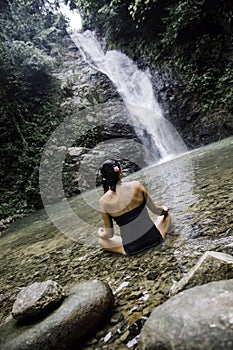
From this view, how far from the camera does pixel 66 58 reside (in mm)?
20141

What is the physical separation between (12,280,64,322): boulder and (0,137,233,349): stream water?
0.38 metres

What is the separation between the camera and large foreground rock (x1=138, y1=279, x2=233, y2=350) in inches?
47.2

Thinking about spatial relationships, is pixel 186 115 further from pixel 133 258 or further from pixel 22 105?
pixel 133 258

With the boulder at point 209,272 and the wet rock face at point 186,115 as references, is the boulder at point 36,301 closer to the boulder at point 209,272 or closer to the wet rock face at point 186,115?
the boulder at point 209,272

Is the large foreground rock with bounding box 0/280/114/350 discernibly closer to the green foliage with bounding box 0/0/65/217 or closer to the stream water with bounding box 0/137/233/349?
the stream water with bounding box 0/137/233/349

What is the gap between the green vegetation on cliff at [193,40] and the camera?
11.8 meters

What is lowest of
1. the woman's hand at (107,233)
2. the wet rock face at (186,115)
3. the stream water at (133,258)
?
the stream water at (133,258)

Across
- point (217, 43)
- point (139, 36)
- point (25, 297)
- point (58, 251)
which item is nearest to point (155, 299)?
point (25, 297)

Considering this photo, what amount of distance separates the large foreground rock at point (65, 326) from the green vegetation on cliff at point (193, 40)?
37.7 feet

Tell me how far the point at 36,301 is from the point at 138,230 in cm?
136

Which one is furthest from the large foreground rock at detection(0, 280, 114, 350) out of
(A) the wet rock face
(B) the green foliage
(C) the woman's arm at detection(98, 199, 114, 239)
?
(A) the wet rock face

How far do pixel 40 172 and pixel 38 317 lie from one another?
10.5 meters

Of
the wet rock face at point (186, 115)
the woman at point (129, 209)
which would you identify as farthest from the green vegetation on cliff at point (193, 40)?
the woman at point (129, 209)

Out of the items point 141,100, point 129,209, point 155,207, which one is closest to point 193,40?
point 141,100
